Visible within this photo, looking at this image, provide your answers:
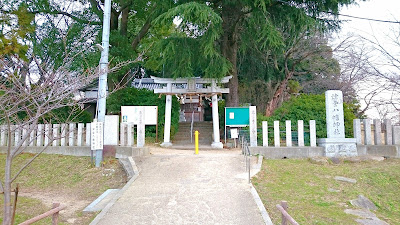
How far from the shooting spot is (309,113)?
42.0ft

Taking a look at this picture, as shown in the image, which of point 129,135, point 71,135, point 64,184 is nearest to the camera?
point 64,184

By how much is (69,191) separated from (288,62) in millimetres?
14537

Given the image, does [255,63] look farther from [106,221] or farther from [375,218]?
[106,221]

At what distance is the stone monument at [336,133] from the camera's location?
35.0 feet

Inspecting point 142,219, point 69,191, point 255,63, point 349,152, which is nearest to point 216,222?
point 142,219

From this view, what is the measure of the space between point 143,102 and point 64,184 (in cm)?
844

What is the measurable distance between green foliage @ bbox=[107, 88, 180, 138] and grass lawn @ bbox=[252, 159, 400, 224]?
26.1ft

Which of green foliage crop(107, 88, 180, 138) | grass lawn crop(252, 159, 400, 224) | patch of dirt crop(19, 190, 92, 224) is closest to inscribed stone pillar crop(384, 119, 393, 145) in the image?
grass lawn crop(252, 159, 400, 224)

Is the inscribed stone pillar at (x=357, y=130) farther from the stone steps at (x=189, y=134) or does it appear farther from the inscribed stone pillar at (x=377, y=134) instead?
the stone steps at (x=189, y=134)

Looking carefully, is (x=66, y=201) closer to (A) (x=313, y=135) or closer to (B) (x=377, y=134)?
(A) (x=313, y=135)

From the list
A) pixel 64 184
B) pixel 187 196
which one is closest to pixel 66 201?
pixel 64 184

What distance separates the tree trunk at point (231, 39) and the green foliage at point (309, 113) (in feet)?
10.0

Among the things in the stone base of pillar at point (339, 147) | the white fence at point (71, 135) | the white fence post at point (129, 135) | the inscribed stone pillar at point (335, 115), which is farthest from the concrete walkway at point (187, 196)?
the inscribed stone pillar at point (335, 115)

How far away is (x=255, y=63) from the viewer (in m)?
18.3
